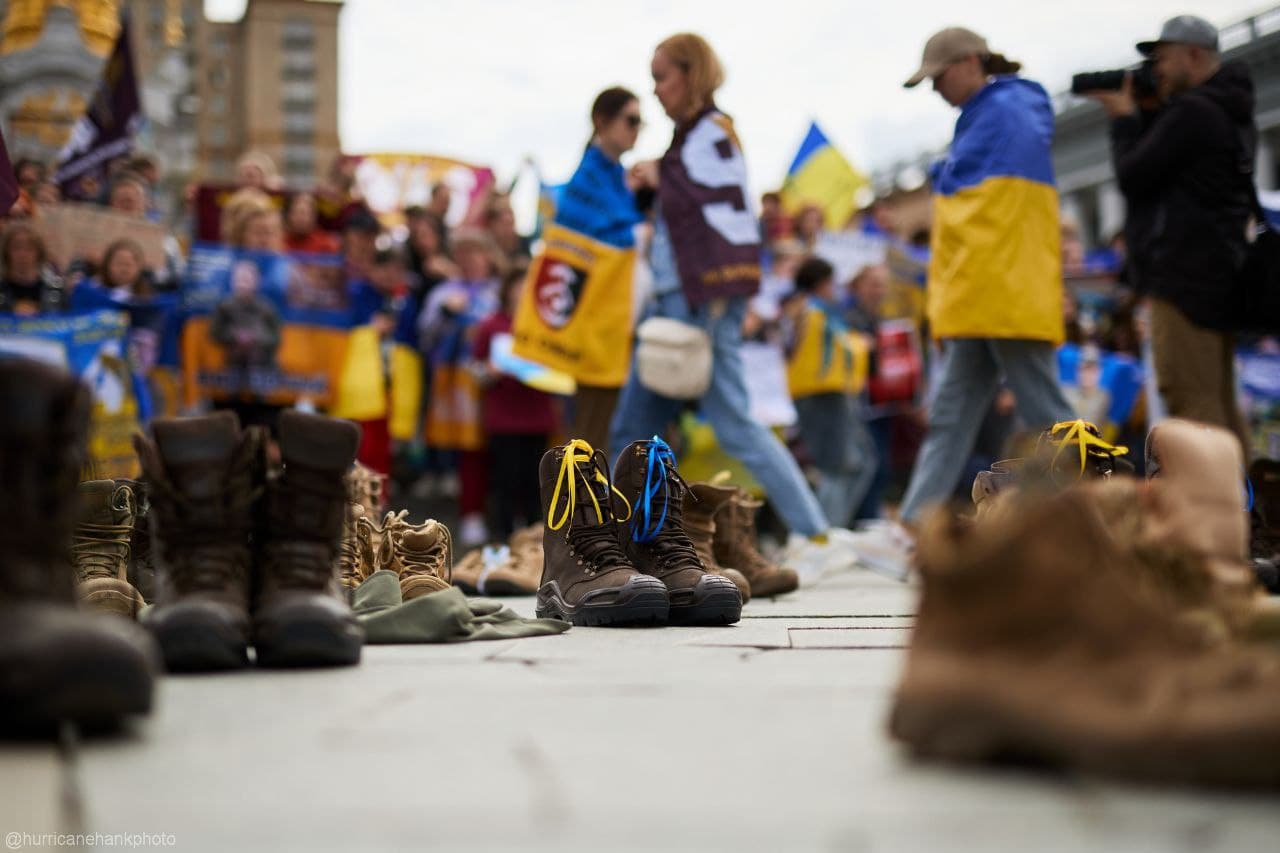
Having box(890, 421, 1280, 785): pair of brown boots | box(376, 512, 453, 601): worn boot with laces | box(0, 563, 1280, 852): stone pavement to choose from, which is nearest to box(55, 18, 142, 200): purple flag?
box(376, 512, 453, 601): worn boot with laces

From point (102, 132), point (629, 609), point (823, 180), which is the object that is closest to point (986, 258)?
point (629, 609)

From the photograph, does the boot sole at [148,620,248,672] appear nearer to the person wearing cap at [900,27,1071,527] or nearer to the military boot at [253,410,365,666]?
the military boot at [253,410,365,666]

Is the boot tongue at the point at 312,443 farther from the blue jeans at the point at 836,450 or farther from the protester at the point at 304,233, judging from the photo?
the protester at the point at 304,233

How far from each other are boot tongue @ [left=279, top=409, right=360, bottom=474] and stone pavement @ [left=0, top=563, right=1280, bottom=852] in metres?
0.44

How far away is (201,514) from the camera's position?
2.87 meters

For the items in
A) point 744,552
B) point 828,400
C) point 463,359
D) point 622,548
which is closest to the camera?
point 622,548

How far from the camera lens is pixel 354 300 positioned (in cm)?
939

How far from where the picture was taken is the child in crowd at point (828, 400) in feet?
30.0

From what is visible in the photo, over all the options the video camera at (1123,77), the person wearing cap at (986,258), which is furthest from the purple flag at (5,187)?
the video camera at (1123,77)

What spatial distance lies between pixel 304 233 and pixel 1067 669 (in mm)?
8373

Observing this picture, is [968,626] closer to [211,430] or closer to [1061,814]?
[1061,814]

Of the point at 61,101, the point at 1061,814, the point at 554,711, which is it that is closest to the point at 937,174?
the point at 554,711

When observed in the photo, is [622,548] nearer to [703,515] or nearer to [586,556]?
[586,556]

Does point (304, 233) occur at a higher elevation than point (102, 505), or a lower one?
higher
